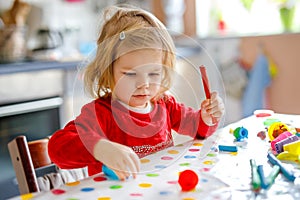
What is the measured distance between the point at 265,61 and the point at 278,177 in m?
1.93

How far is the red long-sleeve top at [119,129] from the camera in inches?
31.0

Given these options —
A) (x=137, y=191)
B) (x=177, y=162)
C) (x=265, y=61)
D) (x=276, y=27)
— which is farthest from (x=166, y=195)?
(x=276, y=27)

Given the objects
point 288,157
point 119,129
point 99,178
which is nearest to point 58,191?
point 99,178

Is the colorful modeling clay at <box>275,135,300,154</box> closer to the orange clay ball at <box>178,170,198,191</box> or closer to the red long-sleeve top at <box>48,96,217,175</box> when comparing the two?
the red long-sleeve top at <box>48,96,217,175</box>

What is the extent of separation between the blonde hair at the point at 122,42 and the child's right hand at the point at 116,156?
14 centimetres

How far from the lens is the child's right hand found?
2.27 ft

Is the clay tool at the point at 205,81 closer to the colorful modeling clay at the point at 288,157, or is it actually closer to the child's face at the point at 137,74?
the child's face at the point at 137,74

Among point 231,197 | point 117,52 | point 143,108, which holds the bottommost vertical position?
point 231,197

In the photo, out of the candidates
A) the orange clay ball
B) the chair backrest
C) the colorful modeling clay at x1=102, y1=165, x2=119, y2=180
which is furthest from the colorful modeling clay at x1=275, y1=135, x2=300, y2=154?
the chair backrest

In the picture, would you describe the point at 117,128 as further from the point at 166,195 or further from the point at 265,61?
the point at 265,61

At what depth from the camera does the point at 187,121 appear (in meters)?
0.96

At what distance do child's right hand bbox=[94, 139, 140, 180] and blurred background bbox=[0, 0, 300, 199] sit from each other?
1.28 meters

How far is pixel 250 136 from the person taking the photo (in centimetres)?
103

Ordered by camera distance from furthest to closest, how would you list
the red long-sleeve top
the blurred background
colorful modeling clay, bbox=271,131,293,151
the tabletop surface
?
the blurred background → colorful modeling clay, bbox=271,131,293,151 → the red long-sleeve top → the tabletop surface
